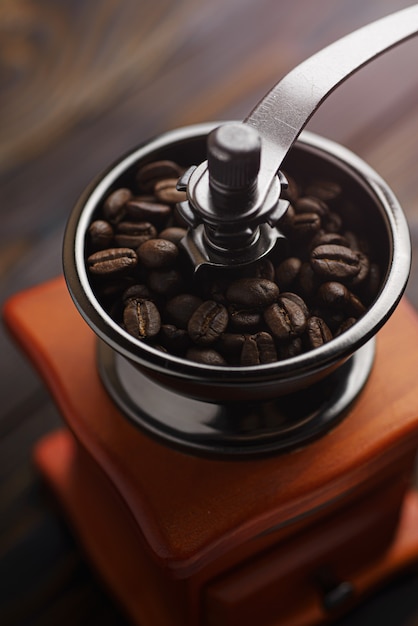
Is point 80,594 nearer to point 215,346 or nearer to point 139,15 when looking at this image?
point 215,346

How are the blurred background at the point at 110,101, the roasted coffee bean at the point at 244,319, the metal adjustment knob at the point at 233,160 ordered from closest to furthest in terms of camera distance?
the metal adjustment knob at the point at 233,160 < the roasted coffee bean at the point at 244,319 < the blurred background at the point at 110,101

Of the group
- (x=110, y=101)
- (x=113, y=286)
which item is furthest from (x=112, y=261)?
(x=110, y=101)

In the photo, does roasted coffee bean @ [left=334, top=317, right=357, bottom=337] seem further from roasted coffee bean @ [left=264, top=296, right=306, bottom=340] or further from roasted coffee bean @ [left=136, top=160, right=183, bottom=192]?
roasted coffee bean @ [left=136, top=160, right=183, bottom=192]

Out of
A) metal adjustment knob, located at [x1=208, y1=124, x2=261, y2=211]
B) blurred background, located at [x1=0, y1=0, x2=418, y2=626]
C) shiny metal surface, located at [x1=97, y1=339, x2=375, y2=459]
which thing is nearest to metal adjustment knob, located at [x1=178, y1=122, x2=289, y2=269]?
metal adjustment knob, located at [x1=208, y1=124, x2=261, y2=211]

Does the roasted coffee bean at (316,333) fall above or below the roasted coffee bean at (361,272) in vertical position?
below

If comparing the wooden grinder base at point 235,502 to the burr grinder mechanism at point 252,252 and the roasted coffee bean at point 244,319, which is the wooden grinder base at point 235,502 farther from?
the roasted coffee bean at point 244,319

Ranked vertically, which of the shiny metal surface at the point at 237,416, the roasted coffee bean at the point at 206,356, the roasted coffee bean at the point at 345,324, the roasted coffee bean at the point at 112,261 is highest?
the roasted coffee bean at the point at 112,261

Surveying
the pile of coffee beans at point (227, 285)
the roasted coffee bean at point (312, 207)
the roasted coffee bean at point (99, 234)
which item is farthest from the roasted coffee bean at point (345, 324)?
the roasted coffee bean at point (99, 234)
